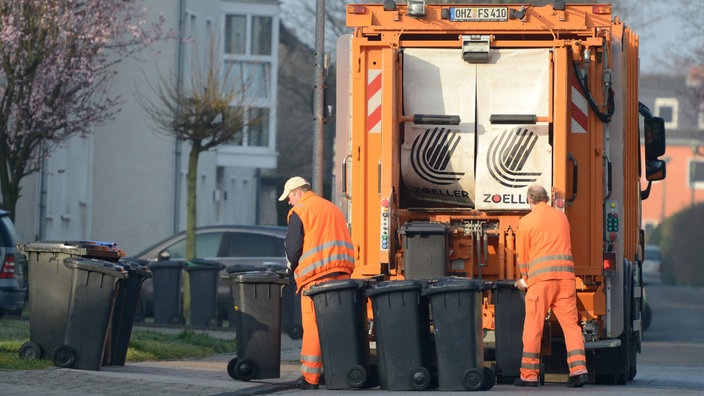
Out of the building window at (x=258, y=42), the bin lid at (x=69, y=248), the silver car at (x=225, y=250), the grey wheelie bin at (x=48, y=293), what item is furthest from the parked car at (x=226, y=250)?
the building window at (x=258, y=42)

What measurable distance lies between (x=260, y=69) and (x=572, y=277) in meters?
31.6

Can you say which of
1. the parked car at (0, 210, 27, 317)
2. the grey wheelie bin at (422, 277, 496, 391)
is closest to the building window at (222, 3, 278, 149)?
the parked car at (0, 210, 27, 317)

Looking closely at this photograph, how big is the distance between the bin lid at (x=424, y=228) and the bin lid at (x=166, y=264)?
29.3 feet

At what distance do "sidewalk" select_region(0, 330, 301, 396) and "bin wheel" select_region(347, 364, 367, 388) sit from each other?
0.63 metres

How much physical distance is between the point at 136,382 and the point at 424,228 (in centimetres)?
249

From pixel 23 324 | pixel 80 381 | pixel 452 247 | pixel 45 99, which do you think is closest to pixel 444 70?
pixel 452 247

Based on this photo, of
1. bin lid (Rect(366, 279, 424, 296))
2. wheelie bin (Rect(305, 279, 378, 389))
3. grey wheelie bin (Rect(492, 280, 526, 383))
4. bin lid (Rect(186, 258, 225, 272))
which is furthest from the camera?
bin lid (Rect(186, 258, 225, 272))

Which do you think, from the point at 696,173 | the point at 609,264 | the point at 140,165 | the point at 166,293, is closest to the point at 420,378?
the point at 609,264

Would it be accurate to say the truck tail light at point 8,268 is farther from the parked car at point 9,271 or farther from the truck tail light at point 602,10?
the truck tail light at point 602,10

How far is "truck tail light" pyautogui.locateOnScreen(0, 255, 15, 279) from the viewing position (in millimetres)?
18188

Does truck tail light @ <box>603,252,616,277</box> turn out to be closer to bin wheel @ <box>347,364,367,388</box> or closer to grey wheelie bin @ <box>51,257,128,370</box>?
bin wheel @ <box>347,364,367,388</box>

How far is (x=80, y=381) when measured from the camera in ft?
39.1

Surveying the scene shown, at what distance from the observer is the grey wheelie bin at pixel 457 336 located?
12.0 metres

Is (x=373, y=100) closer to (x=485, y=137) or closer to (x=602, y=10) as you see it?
(x=485, y=137)
